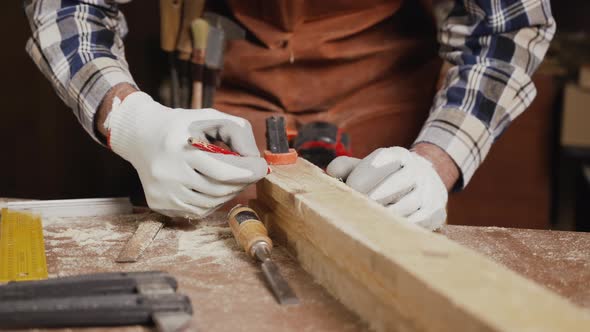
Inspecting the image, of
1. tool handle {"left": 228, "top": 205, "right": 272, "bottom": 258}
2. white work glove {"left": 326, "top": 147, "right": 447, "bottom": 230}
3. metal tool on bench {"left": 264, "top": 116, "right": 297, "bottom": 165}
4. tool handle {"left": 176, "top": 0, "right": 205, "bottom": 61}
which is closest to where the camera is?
tool handle {"left": 228, "top": 205, "right": 272, "bottom": 258}

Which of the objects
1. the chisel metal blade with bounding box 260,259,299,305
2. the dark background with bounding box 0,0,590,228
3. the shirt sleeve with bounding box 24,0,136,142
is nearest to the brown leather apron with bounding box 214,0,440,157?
the shirt sleeve with bounding box 24,0,136,142

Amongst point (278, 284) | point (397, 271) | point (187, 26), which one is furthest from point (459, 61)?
point (397, 271)

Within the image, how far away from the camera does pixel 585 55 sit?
11.1 ft

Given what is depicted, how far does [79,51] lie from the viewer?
5.40 ft

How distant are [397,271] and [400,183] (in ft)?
1.55

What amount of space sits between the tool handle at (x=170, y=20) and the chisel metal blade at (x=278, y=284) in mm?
1115

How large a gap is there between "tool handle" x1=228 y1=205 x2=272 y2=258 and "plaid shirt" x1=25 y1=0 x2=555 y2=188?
0.49m

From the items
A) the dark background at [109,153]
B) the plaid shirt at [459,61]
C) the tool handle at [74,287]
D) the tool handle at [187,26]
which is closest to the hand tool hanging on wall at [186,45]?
the tool handle at [187,26]

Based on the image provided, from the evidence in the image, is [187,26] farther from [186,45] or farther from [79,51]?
[79,51]

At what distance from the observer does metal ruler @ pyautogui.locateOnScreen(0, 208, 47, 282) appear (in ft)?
3.67

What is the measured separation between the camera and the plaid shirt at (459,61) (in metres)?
1.64

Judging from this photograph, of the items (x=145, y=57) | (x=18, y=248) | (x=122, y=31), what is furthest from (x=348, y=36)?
(x=145, y=57)

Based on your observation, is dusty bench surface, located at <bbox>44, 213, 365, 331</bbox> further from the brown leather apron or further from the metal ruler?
the brown leather apron

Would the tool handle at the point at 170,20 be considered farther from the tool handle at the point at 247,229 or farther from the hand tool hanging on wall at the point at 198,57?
A: the tool handle at the point at 247,229
